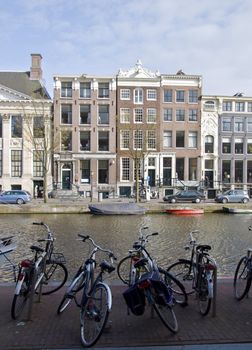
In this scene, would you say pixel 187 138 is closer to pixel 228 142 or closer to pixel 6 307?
pixel 228 142

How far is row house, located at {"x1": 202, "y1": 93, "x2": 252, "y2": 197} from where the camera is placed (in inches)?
Result: 2124

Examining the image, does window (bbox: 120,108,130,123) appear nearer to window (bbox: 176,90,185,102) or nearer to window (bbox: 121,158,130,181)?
window (bbox: 121,158,130,181)

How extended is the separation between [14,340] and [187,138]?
49702mm

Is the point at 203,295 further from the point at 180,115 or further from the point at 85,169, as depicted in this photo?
the point at 180,115

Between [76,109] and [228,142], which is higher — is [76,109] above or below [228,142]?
above

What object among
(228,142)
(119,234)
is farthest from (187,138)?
(119,234)

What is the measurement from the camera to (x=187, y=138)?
53.6m

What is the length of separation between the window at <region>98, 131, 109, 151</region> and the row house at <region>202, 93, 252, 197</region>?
12578mm

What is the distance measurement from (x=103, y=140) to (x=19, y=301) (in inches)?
1840

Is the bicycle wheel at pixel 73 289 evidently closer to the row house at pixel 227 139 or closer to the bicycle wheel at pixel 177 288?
the bicycle wheel at pixel 177 288

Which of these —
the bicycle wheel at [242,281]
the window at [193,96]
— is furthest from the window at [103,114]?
the bicycle wheel at [242,281]

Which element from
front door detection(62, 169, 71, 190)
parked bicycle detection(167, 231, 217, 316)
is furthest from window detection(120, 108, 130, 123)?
parked bicycle detection(167, 231, 217, 316)

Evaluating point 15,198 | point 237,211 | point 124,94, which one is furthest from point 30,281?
point 124,94

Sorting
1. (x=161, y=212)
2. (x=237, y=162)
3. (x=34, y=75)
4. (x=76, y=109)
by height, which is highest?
(x=34, y=75)
